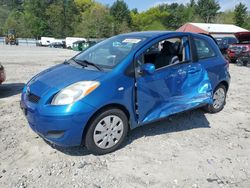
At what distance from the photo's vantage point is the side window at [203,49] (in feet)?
17.4

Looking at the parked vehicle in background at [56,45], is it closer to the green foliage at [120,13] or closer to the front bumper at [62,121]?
the green foliage at [120,13]

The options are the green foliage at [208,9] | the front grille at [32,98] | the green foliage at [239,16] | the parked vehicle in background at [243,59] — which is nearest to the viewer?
the front grille at [32,98]

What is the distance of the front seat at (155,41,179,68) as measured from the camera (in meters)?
4.76

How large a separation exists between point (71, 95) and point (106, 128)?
695 mm

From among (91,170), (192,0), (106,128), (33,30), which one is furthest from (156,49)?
(192,0)

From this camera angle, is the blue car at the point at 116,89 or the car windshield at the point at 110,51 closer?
the blue car at the point at 116,89

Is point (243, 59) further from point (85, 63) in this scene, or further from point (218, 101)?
point (85, 63)

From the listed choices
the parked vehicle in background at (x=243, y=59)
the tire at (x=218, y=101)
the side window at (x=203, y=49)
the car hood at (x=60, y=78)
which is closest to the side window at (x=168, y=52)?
the side window at (x=203, y=49)

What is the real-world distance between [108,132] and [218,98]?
10.00 ft

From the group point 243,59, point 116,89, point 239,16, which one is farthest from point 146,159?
point 239,16

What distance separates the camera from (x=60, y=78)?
13.3 ft

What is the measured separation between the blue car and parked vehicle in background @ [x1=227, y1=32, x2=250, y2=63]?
11.5m

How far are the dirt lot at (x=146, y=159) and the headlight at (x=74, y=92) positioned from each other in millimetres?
851

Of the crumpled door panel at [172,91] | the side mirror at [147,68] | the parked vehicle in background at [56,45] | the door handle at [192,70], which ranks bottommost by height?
the parked vehicle in background at [56,45]
